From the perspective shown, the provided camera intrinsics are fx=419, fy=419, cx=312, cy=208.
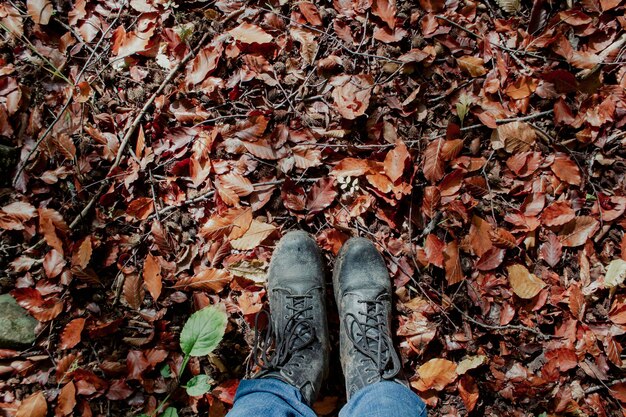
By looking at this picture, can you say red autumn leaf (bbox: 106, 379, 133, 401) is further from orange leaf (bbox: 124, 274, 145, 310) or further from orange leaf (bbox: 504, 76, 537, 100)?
orange leaf (bbox: 504, 76, 537, 100)

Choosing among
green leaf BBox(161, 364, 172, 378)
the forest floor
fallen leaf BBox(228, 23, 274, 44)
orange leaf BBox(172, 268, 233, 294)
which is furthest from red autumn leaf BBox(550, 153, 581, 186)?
green leaf BBox(161, 364, 172, 378)

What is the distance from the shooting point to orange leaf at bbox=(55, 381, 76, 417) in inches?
70.3

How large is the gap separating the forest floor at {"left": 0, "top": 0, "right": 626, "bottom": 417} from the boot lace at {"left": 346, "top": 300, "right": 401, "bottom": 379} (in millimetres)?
125

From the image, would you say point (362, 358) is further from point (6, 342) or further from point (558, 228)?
point (6, 342)

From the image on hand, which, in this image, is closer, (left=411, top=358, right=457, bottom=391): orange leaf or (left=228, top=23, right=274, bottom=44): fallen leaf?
(left=411, top=358, right=457, bottom=391): orange leaf

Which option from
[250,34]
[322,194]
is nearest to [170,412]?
[322,194]

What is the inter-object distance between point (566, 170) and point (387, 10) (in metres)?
1.07

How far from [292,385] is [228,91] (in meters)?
1.33

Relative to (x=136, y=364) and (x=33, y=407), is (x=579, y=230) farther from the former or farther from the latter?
(x=33, y=407)

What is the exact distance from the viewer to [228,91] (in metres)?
1.96

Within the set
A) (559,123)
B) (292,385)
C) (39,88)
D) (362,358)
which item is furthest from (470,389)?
(39,88)

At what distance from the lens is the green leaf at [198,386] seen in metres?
1.77

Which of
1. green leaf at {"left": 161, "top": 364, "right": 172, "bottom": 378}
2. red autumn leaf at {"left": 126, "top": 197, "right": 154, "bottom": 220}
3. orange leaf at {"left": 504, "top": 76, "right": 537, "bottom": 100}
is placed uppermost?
orange leaf at {"left": 504, "top": 76, "right": 537, "bottom": 100}

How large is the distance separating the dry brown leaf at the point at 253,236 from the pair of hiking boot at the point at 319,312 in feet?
0.29
